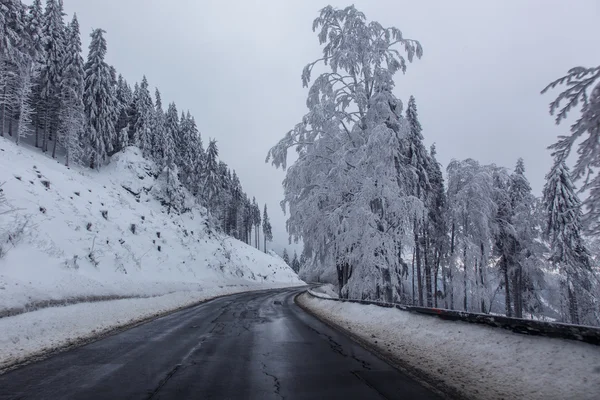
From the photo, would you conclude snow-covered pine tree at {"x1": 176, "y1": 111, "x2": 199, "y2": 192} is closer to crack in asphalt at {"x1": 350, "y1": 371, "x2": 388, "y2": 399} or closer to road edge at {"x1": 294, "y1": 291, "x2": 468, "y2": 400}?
road edge at {"x1": 294, "y1": 291, "x2": 468, "y2": 400}

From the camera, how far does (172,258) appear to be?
3578 cm

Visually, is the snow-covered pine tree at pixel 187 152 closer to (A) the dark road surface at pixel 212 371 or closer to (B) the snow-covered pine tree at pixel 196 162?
(B) the snow-covered pine tree at pixel 196 162

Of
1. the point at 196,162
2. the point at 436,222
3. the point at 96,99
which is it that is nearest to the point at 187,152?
the point at 196,162

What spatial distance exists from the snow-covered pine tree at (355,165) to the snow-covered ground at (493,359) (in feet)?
17.3

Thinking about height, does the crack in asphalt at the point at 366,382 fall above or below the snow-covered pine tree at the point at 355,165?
below

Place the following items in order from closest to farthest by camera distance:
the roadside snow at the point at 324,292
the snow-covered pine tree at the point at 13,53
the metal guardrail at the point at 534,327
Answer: the metal guardrail at the point at 534,327 < the roadside snow at the point at 324,292 < the snow-covered pine tree at the point at 13,53

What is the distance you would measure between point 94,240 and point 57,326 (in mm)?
15655

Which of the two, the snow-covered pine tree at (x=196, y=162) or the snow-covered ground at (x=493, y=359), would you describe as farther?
the snow-covered pine tree at (x=196, y=162)

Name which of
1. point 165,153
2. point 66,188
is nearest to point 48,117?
point 165,153

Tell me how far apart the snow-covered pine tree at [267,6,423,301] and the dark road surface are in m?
5.01

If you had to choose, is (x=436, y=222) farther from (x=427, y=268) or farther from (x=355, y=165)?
(x=355, y=165)

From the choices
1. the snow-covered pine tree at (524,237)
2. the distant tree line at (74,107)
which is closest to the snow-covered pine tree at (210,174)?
the distant tree line at (74,107)

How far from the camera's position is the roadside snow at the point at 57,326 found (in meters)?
8.02

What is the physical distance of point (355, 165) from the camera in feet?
49.4
